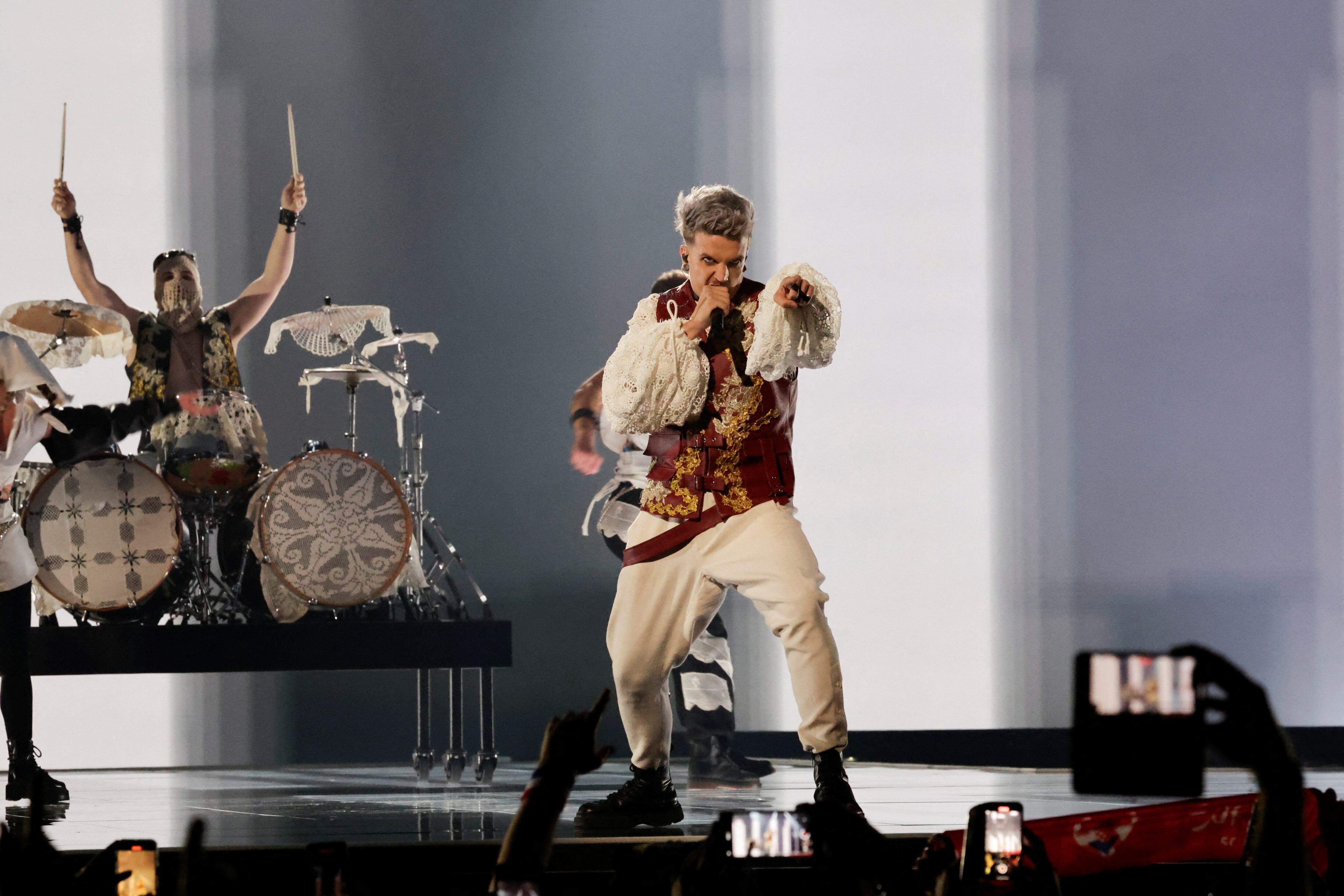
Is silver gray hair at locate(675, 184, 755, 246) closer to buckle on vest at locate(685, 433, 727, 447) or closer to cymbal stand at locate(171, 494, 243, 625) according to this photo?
buckle on vest at locate(685, 433, 727, 447)

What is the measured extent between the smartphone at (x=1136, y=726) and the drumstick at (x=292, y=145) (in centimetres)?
385

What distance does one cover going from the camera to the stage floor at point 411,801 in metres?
2.94

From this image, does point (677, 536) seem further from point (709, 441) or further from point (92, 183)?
point (92, 183)

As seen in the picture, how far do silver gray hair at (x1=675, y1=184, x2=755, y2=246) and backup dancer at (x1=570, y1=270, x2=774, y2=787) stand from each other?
143 cm

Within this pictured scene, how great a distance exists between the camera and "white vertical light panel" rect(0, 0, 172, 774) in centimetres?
580

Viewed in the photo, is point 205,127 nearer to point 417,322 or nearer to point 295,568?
point 417,322

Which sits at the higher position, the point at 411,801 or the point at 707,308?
the point at 707,308

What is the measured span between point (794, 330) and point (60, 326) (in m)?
2.74

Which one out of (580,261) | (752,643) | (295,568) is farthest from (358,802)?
(580,261)

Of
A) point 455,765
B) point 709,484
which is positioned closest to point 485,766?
point 455,765

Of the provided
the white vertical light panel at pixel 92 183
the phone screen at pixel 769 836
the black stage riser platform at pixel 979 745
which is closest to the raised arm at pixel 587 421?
the black stage riser platform at pixel 979 745

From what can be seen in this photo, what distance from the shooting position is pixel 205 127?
19.8 ft

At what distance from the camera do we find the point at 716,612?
9.77ft

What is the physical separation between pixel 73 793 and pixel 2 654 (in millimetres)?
923
